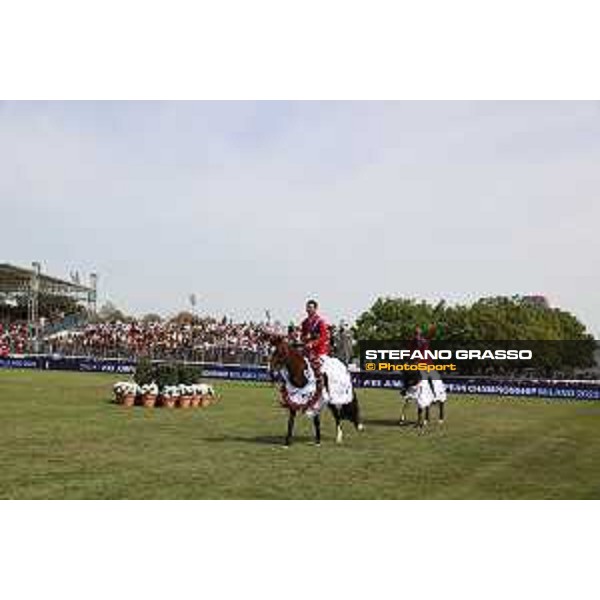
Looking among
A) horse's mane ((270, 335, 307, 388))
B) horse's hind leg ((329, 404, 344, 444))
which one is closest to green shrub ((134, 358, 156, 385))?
horse's hind leg ((329, 404, 344, 444))

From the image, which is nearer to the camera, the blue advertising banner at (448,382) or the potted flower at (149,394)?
the potted flower at (149,394)

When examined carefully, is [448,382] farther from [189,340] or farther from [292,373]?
[292,373]

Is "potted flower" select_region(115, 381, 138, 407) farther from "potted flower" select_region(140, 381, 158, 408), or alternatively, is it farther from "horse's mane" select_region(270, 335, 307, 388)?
"horse's mane" select_region(270, 335, 307, 388)

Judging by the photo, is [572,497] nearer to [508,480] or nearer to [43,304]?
[508,480]

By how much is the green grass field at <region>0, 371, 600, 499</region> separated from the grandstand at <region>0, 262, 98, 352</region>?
56.4 ft

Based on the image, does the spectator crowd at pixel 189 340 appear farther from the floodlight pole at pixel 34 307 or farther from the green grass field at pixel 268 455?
the green grass field at pixel 268 455

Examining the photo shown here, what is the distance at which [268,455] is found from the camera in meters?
14.5

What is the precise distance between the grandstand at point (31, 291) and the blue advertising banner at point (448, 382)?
9.30 ft

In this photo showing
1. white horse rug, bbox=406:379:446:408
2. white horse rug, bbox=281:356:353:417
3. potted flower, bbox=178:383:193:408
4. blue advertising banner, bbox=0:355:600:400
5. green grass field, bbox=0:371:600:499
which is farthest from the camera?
blue advertising banner, bbox=0:355:600:400

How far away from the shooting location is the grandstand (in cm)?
4144

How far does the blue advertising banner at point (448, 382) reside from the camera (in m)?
35.9

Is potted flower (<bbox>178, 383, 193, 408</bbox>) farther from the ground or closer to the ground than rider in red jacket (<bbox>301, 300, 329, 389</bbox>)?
closer to the ground

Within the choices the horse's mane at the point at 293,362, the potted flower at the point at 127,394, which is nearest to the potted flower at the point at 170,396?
the potted flower at the point at 127,394
